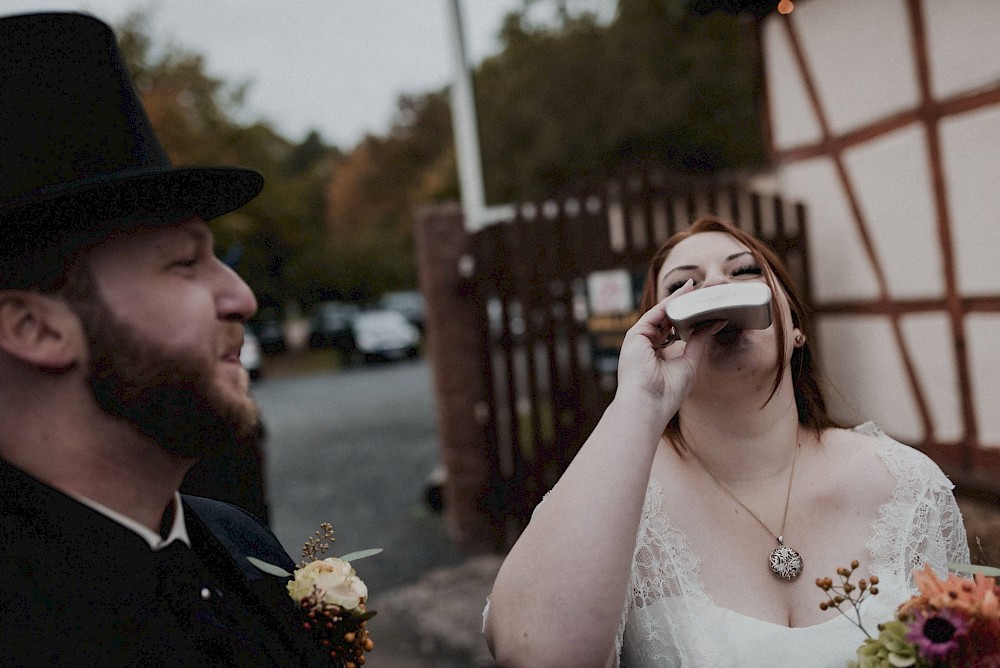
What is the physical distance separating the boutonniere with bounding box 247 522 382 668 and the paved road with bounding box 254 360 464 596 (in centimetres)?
383

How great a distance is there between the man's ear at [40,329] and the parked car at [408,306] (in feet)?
83.4

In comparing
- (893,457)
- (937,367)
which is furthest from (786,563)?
(937,367)

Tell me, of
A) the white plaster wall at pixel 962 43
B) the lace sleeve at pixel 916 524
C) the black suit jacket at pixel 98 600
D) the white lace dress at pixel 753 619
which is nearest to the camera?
the black suit jacket at pixel 98 600

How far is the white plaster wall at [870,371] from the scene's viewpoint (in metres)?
5.13

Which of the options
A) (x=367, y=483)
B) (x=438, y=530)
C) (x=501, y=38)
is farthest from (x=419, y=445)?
(x=501, y=38)

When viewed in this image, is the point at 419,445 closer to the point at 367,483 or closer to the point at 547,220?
the point at 367,483

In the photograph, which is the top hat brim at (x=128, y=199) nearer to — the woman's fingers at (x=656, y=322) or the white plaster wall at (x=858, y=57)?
the woman's fingers at (x=656, y=322)

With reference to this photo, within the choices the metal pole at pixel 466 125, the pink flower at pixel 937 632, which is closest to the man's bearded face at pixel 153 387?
the pink flower at pixel 937 632

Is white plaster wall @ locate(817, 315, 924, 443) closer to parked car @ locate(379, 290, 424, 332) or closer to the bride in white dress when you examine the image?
the bride in white dress

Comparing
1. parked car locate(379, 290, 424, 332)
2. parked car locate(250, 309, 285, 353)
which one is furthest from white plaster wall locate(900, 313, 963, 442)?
parked car locate(250, 309, 285, 353)

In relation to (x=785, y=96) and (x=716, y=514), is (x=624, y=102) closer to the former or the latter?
(x=785, y=96)

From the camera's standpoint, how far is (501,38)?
993 inches

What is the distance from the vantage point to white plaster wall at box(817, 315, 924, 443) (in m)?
5.13

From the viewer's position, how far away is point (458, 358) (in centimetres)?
580
